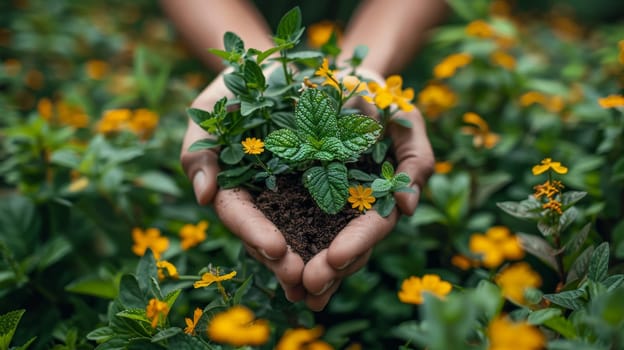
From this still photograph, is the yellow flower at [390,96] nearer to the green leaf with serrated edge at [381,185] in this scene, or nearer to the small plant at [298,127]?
the small plant at [298,127]

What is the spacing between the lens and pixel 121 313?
816 millimetres

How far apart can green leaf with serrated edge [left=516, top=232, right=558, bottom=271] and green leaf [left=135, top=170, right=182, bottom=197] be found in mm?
769

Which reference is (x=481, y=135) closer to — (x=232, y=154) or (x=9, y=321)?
(x=232, y=154)

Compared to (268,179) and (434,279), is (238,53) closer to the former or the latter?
(268,179)

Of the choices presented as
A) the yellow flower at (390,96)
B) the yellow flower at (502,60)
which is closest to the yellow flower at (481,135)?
the yellow flower at (502,60)

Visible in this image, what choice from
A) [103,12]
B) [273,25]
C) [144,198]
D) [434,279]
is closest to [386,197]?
[434,279]

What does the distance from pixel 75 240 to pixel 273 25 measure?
48.0 inches

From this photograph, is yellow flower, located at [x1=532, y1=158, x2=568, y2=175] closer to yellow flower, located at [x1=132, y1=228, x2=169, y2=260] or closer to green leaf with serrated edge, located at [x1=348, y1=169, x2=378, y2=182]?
green leaf with serrated edge, located at [x1=348, y1=169, x2=378, y2=182]

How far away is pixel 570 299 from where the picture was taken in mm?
790

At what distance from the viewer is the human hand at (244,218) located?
821mm

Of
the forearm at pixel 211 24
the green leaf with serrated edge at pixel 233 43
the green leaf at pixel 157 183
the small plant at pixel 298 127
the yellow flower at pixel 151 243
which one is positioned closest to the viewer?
the small plant at pixel 298 127

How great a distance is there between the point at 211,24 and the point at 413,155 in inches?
35.6

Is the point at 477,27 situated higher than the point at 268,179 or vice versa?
the point at 477,27

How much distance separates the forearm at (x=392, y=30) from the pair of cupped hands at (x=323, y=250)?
456 millimetres
